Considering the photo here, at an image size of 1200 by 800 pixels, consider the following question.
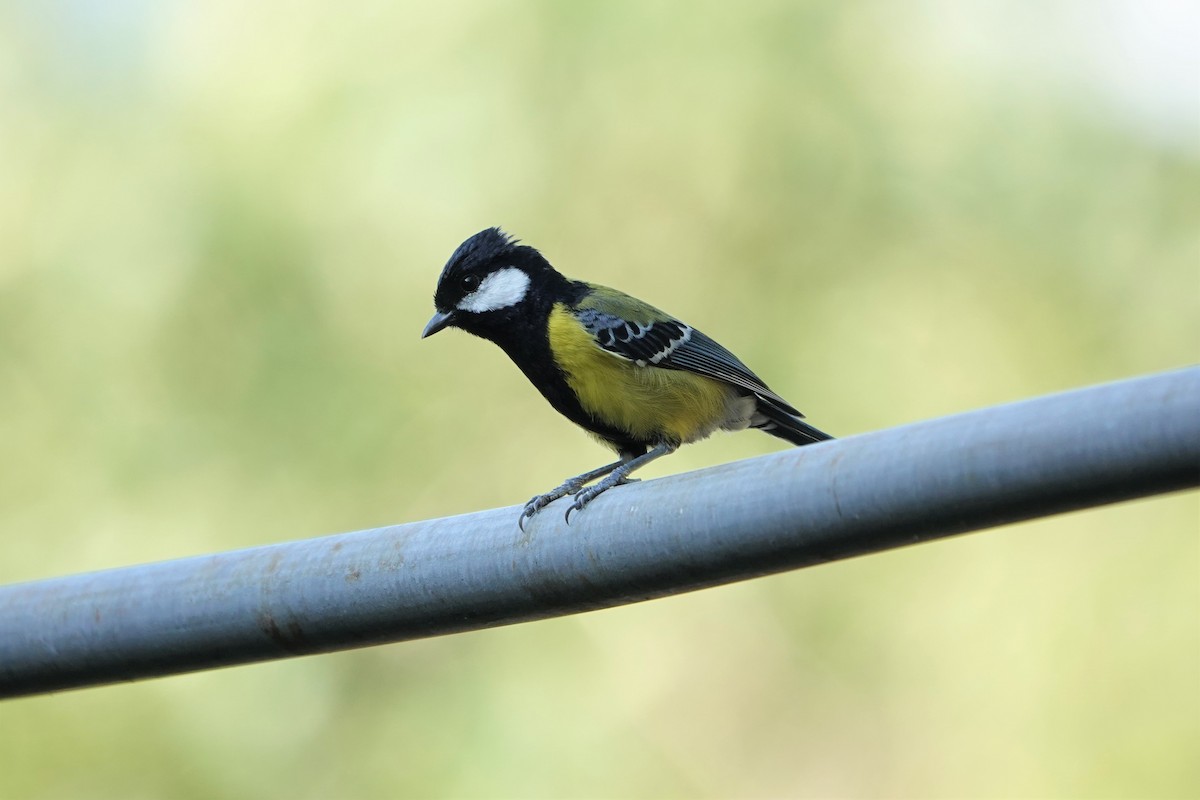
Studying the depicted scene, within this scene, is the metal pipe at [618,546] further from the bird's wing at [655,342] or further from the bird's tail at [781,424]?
the bird's tail at [781,424]

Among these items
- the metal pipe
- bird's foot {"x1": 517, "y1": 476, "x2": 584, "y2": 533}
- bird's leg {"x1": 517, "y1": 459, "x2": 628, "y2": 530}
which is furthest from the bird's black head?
the metal pipe

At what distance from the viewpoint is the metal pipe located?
1223 millimetres

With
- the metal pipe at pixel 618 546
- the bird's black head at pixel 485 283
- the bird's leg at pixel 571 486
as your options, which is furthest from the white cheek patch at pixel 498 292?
the metal pipe at pixel 618 546

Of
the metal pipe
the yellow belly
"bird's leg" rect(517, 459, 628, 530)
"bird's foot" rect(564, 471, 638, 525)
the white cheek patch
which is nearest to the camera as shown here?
the metal pipe

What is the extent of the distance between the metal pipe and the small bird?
5.11 feet

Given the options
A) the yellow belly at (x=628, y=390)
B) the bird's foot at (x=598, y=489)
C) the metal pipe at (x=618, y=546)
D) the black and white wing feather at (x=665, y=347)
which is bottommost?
the metal pipe at (x=618, y=546)

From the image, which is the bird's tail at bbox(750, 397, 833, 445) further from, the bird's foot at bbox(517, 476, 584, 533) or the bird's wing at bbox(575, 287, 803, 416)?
the bird's foot at bbox(517, 476, 584, 533)

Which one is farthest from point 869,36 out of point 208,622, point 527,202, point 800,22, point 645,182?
point 208,622

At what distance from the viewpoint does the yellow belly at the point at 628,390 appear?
348 cm

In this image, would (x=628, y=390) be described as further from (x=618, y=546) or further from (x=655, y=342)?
(x=618, y=546)

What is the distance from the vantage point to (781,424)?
154 inches

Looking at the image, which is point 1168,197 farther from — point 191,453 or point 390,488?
point 191,453

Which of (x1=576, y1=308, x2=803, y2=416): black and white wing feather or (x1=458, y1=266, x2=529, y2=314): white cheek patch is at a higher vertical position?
(x1=458, y1=266, x2=529, y2=314): white cheek patch

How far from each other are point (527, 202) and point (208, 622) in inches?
218
